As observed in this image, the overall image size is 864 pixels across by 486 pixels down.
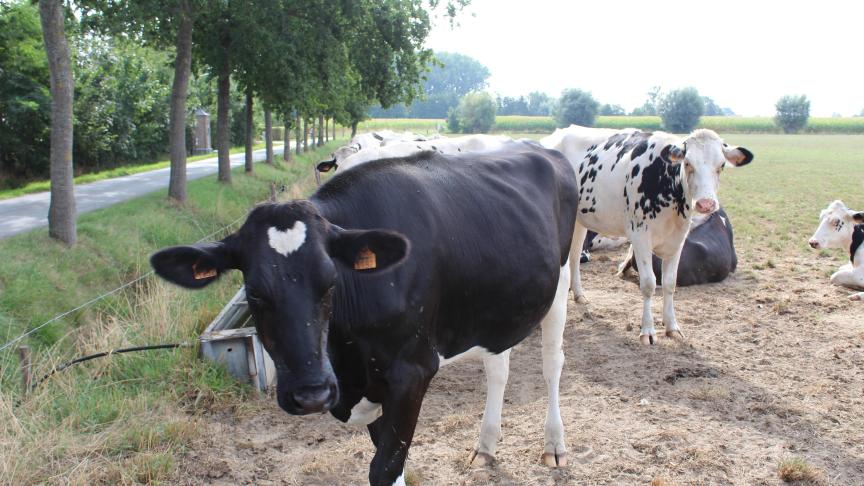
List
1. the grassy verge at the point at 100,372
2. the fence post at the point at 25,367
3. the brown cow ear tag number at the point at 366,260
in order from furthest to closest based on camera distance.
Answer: the fence post at the point at 25,367, the grassy verge at the point at 100,372, the brown cow ear tag number at the point at 366,260

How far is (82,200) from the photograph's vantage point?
15.2 metres

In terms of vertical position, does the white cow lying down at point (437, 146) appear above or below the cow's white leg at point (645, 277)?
above

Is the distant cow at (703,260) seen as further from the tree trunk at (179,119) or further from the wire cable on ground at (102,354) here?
the tree trunk at (179,119)

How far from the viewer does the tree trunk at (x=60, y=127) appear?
876 centimetres

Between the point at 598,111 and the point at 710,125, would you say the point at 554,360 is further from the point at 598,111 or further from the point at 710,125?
the point at 598,111

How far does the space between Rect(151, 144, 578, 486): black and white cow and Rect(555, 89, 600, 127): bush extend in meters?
110

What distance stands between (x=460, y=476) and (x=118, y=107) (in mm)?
29882

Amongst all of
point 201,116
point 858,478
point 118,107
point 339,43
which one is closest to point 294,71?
point 339,43

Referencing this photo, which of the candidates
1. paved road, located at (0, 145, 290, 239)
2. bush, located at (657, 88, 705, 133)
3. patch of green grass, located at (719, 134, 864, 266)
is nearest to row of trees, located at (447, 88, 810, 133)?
bush, located at (657, 88, 705, 133)

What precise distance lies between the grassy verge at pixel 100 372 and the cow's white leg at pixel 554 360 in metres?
2.56

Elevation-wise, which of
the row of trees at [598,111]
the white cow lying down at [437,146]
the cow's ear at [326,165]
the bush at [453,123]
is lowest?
the bush at [453,123]

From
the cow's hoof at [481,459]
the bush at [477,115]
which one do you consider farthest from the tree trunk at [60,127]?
the bush at [477,115]

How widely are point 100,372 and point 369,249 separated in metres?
4.00

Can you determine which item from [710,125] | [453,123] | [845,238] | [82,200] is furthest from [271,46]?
[453,123]
